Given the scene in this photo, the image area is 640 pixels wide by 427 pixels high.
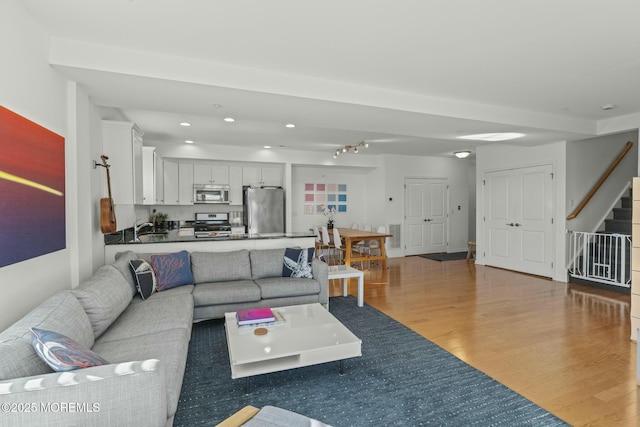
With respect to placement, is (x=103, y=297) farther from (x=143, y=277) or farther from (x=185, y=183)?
(x=185, y=183)

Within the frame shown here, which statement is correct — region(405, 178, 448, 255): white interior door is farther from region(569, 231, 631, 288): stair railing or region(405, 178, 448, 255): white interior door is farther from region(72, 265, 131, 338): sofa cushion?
region(72, 265, 131, 338): sofa cushion

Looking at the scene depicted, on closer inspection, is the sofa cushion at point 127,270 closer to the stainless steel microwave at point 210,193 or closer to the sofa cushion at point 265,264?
the sofa cushion at point 265,264

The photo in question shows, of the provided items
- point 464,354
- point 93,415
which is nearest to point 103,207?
point 93,415

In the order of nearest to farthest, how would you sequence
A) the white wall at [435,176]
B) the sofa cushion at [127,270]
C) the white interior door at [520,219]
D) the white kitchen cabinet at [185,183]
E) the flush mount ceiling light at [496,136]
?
1. the sofa cushion at [127,270]
2. the flush mount ceiling light at [496,136]
3. the white interior door at [520,219]
4. the white kitchen cabinet at [185,183]
5. the white wall at [435,176]

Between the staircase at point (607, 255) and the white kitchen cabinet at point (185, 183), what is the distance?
7171 mm

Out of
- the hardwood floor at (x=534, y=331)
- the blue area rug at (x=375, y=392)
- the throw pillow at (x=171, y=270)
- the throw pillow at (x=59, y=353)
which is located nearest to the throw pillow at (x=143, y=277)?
the throw pillow at (x=171, y=270)

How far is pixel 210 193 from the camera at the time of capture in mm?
7340

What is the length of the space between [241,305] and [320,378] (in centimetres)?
136

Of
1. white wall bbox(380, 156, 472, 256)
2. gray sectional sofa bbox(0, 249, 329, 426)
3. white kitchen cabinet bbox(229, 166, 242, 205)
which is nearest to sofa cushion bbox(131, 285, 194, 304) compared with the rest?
gray sectional sofa bbox(0, 249, 329, 426)

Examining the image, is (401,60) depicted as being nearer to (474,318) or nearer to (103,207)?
(474,318)

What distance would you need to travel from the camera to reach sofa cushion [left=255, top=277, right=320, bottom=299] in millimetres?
3721

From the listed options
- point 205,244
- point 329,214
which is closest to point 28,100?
point 205,244

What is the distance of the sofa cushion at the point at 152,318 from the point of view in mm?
2376

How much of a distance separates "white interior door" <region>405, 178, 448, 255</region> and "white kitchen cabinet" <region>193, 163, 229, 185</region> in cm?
431
